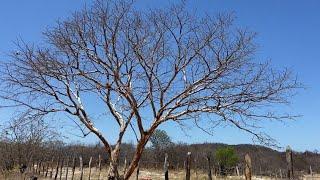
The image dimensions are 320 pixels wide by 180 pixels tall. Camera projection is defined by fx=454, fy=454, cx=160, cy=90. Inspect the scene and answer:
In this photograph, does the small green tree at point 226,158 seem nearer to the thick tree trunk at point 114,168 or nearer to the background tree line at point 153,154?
the background tree line at point 153,154

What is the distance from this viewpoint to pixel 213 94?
14.3m

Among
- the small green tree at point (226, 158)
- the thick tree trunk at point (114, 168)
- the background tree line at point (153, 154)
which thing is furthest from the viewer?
the small green tree at point (226, 158)

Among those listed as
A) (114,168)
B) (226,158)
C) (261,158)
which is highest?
(261,158)

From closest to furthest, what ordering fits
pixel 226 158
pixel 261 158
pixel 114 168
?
pixel 114 168 < pixel 226 158 < pixel 261 158

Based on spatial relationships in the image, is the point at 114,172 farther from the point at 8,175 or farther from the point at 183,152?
the point at 183,152

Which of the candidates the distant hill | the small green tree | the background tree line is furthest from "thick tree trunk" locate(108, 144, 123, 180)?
the distant hill

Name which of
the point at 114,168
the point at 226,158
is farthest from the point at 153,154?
the point at 114,168

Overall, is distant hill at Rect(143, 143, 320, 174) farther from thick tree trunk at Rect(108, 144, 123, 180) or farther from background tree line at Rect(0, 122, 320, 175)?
thick tree trunk at Rect(108, 144, 123, 180)

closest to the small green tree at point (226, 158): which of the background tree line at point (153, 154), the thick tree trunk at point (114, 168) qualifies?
the background tree line at point (153, 154)

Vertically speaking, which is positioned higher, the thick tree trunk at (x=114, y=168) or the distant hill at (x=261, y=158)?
the distant hill at (x=261, y=158)

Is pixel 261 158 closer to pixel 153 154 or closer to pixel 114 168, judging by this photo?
pixel 153 154

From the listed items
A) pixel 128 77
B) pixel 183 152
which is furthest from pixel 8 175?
pixel 183 152

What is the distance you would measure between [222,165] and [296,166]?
19.6 metres

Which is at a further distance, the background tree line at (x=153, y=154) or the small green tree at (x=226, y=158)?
the small green tree at (x=226, y=158)
